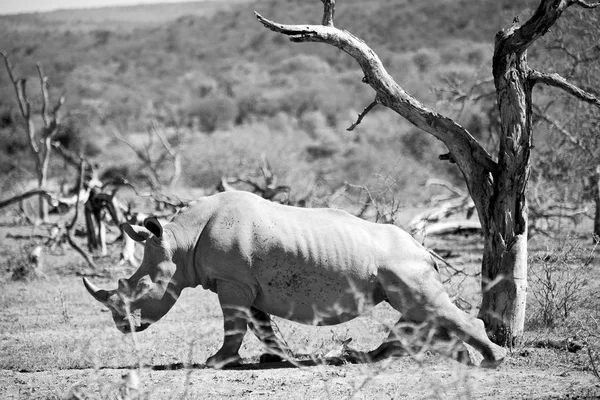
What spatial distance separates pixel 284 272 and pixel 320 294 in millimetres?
362

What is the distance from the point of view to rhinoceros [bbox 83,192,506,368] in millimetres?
7316

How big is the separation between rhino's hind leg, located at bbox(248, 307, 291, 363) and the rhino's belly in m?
0.43

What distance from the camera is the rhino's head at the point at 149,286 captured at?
296 inches

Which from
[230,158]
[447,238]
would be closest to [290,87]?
[230,158]

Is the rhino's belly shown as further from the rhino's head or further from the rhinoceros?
the rhino's head

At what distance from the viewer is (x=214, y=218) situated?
7.60 m

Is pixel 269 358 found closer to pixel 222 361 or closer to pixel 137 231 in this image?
pixel 222 361

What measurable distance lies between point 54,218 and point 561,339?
13615mm

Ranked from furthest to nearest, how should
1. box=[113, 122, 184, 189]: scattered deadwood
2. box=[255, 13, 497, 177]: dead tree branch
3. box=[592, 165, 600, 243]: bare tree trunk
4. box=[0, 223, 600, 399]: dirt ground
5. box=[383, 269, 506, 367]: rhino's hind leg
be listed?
box=[113, 122, 184, 189]: scattered deadwood → box=[592, 165, 600, 243]: bare tree trunk → box=[255, 13, 497, 177]: dead tree branch → box=[383, 269, 506, 367]: rhino's hind leg → box=[0, 223, 600, 399]: dirt ground

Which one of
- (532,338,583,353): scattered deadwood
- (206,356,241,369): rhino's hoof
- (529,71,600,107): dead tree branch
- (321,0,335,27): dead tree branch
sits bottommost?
(206,356,241,369): rhino's hoof

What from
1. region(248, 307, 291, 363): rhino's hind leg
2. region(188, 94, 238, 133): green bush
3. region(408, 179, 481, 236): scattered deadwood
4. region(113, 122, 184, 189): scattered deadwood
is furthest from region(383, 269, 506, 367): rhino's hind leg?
region(188, 94, 238, 133): green bush

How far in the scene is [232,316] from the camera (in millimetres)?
7445

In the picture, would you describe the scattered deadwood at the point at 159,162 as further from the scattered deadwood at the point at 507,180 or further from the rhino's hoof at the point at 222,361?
the scattered deadwood at the point at 507,180

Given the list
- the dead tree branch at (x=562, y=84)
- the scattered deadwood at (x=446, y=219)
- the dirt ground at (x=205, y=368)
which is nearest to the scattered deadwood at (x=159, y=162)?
the scattered deadwood at (x=446, y=219)
